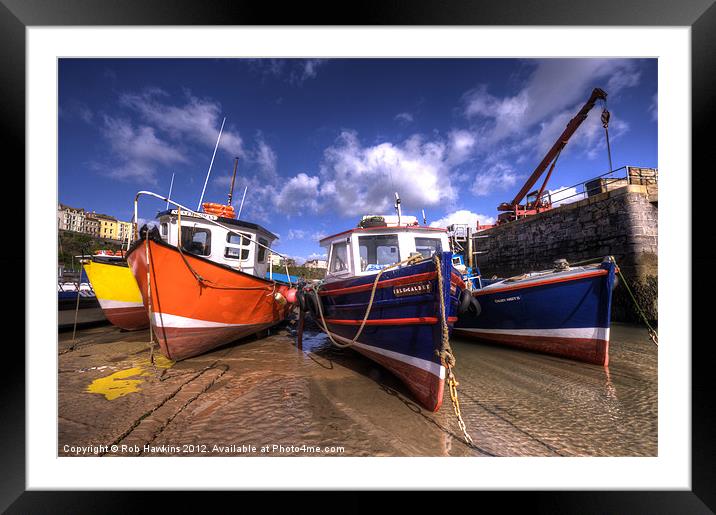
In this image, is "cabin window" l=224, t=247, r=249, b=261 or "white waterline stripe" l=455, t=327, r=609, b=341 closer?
"white waterline stripe" l=455, t=327, r=609, b=341

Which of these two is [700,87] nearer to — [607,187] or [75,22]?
[75,22]

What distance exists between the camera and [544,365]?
4734mm

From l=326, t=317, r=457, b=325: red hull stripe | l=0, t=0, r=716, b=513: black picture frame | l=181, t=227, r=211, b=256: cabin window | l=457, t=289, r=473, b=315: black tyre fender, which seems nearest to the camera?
l=0, t=0, r=716, b=513: black picture frame

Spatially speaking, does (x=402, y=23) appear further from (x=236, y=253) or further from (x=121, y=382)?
(x=236, y=253)

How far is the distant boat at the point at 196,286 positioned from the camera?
14.1 ft

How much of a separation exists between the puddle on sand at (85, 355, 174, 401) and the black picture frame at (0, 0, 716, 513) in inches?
78.1

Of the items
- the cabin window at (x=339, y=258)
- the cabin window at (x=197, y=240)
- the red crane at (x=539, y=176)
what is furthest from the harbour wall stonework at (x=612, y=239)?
the cabin window at (x=197, y=240)

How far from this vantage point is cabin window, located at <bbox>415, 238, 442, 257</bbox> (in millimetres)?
5016

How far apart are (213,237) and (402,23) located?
626 centimetres

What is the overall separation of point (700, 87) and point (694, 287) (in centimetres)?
143

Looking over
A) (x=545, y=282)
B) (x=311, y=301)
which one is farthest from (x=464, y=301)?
(x=311, y=301)

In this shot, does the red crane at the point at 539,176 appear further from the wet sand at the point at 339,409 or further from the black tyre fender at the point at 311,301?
the black tyre fender at the point at 311,301

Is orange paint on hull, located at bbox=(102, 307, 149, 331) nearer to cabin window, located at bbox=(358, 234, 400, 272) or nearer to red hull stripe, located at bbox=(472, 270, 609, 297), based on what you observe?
cabin window, located at bbox=(358, 234, 400, 272)

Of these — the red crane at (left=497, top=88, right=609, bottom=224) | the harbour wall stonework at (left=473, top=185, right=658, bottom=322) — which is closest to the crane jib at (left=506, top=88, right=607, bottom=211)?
the red crane at (left=497, top=88, right=609, bottom=224)
